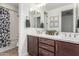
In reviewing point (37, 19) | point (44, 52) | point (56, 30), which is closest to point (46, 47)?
point (44, 52)

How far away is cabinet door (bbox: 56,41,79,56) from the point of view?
1364 millimetres

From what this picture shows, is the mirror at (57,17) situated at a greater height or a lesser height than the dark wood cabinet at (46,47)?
greater

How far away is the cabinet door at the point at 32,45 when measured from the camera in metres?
2.25

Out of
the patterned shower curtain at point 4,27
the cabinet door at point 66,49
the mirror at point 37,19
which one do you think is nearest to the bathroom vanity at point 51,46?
the cabinet door at point 66,49

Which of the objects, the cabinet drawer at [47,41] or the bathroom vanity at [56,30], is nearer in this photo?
the bathroom vanity at [56,30]

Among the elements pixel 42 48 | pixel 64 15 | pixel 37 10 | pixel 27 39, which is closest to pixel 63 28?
pixel 64 15

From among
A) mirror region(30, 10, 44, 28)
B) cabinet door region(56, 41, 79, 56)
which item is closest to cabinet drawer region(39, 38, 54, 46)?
cabinet door region(56, 41, 79, 56)

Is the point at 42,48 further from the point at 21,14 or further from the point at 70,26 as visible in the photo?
the point at 21,14

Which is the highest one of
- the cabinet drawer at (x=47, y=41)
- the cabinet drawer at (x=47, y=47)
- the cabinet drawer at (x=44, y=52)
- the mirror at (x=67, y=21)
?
the mirror at (x=67, y=21)

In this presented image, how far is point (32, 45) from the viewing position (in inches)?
95.7

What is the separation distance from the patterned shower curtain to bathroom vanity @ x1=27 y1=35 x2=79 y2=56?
723mm

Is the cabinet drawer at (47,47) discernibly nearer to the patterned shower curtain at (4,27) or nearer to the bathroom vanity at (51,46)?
the bathroom vanity at (51,46)

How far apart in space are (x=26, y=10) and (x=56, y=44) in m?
1.45

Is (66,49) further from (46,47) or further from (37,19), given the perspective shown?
(37,19)
